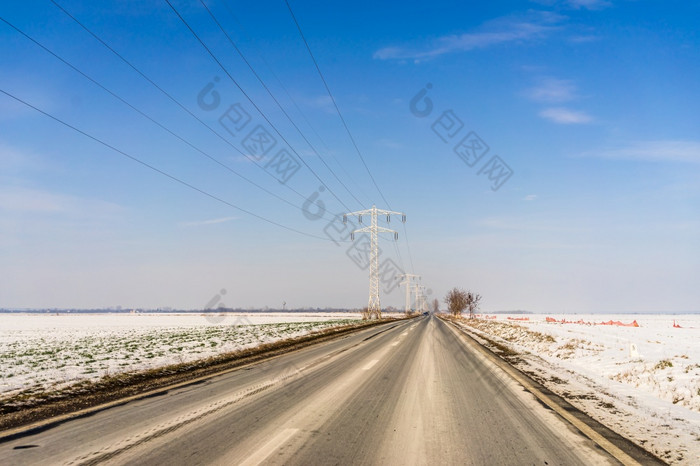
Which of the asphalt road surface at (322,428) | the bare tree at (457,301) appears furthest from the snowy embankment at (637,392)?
the bare tree at (457,301)

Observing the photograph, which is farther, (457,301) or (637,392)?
(457,301)

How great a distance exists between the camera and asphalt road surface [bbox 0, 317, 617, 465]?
419 cm

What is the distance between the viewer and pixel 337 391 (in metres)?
7.69

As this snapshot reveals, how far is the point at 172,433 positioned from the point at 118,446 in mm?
625

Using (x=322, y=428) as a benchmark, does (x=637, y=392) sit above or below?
above

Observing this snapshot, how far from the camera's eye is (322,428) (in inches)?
205

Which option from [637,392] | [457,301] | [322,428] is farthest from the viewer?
[457,301]

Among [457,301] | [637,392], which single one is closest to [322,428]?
[637,392]

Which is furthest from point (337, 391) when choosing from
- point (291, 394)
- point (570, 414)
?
point (570, 414)

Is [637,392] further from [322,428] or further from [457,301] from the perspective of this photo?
[457,301]

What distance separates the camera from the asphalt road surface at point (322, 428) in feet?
13.7

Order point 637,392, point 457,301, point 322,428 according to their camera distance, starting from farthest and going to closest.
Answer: point 457,301 → point 637,392 → point 322,428

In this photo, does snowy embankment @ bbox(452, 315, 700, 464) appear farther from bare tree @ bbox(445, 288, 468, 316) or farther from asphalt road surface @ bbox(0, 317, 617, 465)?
bare tree @ bbox(445, 288, 468, 316)

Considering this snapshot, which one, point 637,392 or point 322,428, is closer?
point 322,428
